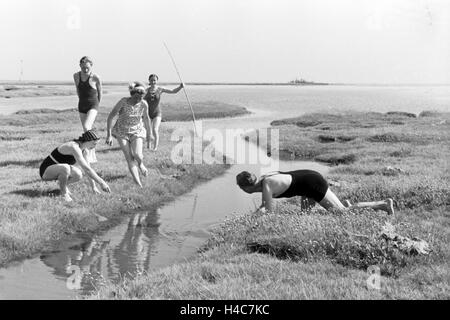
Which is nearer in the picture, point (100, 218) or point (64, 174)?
point (100, 218)

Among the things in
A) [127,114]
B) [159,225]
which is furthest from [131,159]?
[159,225]

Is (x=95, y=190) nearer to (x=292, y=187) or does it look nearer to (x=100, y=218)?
(x=100, y=218)

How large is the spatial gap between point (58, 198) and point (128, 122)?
3.19 m

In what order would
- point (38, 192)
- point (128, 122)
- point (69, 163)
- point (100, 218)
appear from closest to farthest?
point (100, 218)
point (69, 163)
point (38, 192)
point (128, 122)

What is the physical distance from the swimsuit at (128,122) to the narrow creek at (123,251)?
7.20 ft

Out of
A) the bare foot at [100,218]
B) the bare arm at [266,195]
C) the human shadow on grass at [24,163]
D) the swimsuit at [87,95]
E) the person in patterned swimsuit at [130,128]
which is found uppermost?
the swimsuit at [87,95]

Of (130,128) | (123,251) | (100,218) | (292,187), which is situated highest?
(130,128)

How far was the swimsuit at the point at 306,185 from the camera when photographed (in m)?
10.7

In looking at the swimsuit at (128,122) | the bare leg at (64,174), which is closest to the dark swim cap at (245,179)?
the bare leg at (64,174)

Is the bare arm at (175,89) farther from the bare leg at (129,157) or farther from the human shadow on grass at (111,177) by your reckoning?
the bare leg at (129,157)

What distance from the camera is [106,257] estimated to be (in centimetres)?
1043

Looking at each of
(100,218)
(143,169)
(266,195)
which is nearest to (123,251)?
(100,218)

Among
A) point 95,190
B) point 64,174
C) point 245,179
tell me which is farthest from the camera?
point 95,190
